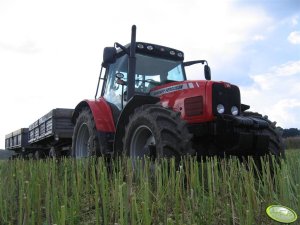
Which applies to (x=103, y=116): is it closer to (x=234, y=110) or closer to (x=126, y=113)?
(x=126, y=113)

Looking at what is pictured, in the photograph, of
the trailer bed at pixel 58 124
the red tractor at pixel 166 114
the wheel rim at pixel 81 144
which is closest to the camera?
the red tractor at pixel 166 114

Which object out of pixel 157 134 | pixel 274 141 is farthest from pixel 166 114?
pixel 274 141

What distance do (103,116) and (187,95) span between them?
6.06 feet

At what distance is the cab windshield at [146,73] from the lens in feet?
21.0

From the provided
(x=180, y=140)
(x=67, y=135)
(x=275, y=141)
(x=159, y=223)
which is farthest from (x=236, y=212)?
(x=67, y=135)

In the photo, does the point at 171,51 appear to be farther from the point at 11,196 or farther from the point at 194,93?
the point at 11,196

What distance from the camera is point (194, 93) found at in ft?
17.5

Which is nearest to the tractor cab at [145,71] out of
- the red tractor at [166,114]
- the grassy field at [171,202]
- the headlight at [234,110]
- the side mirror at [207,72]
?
the red tractor at [166,114]

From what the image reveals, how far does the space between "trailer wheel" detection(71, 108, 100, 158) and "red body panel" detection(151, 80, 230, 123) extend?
1408mm

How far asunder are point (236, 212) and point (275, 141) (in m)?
2.90

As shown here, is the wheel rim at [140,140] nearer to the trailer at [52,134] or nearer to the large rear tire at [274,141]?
the large rear tire at [274,141]

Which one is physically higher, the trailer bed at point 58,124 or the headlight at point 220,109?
the trailer bed at point 58,124

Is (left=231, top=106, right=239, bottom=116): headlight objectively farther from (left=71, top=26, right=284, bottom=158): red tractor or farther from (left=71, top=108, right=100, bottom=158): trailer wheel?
(left=71, top=108, right=100, bottom=158): trailer wheel

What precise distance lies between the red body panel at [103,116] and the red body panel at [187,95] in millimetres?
1111
